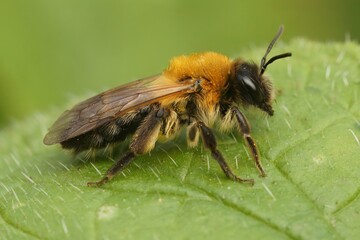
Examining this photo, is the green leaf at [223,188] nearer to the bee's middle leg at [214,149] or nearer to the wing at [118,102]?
the bee's middle leg at [214,149]

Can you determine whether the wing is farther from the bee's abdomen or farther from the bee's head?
the bee's head

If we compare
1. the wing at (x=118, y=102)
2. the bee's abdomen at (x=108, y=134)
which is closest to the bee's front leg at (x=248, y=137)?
the wing at (x=118, y=102)

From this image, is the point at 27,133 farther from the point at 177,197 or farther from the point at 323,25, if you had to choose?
the point at 323,25

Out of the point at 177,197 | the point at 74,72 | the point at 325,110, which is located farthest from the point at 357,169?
the point at 74,72

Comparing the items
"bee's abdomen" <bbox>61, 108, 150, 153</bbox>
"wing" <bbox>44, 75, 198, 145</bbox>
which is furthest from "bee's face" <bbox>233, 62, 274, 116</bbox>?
"bee's abdomen" <bbox>61, 108, 150, 153</bbox>

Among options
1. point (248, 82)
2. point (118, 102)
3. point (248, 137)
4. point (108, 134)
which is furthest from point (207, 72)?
point (108, 134)

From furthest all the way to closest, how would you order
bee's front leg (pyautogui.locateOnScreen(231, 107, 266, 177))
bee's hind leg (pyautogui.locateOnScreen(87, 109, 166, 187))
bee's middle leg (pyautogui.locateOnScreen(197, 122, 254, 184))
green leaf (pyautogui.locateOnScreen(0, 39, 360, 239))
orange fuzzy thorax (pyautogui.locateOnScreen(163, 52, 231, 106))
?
orange fuzzy thorax (pyautogui.locateOnScreen(163, 52, 231, 106))
bee's hind leg (pyautogui.locateOnScreen(87, 109, 166, 187))
bee's front leg (pyautogui.locateOnScreen(231, 107, 266, 177))
bee's middle leg (pyautogui.locateOnScreen(197, 122, 254, 184))
green leaf (pyautogui.locateOnScreen(0, 39, 360, 239))

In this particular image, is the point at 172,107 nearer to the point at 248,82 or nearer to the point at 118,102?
the point at 118,102
